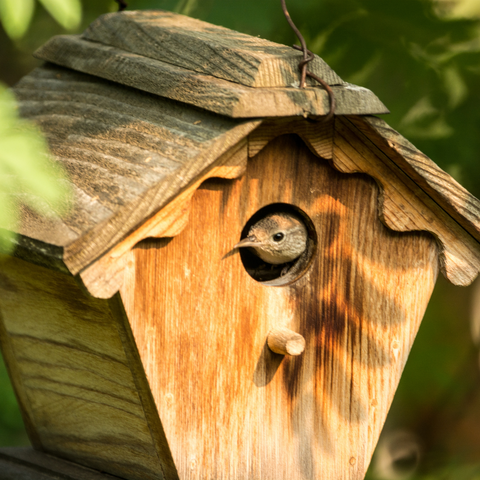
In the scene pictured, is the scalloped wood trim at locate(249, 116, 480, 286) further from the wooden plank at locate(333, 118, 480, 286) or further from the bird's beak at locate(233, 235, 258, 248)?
the bird's beak at locate(233, 235, 258, 248)

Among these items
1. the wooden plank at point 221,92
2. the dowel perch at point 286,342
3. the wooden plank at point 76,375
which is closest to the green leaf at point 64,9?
the wooden plank at point 221,92

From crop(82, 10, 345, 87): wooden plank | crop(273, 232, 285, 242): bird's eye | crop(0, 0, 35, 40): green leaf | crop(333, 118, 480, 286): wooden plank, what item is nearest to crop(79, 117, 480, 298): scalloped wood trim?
crop(333, 118, 480, 286): wooden plank

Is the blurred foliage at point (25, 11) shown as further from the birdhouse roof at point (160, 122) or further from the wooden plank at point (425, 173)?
the wooden plank at point (425, 173)

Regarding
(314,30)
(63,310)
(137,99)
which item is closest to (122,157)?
(137,99)

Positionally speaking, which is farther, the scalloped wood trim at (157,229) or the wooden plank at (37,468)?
the wooden plank at (37,468)

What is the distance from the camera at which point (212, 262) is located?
1648 millimetres

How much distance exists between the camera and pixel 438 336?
3.41m

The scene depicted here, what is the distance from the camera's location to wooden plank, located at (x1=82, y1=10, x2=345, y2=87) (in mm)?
1590

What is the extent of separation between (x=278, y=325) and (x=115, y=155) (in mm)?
585

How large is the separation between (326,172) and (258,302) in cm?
35

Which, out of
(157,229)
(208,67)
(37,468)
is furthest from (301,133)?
(37,468)

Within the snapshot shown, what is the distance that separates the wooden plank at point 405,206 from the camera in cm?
172

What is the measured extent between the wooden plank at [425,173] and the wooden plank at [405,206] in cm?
2

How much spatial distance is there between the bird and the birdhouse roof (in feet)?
0.67
